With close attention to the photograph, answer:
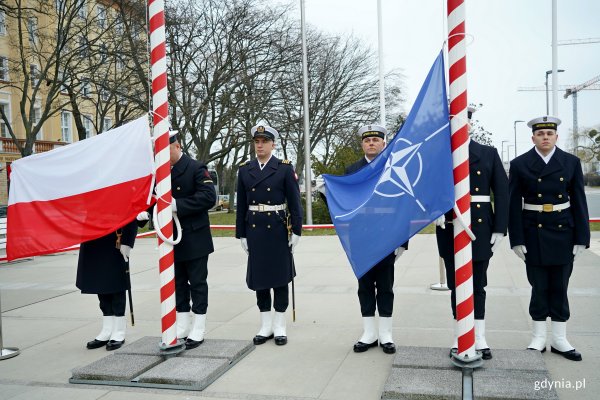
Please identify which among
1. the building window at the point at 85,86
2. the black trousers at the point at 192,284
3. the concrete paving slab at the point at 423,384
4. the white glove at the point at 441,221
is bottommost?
the concrete paving slab at the point at 423,384

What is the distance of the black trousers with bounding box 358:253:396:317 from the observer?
520cm

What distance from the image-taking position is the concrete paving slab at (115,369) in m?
4.64

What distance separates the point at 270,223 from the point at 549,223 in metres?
2.65

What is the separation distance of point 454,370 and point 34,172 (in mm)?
4364

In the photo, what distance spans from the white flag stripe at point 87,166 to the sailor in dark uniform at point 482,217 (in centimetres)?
288

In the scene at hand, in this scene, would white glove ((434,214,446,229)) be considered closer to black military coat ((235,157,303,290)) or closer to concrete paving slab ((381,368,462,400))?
concrete paving slab ((381,368,462,400))

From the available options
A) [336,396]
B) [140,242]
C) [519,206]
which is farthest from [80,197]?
[140,242]

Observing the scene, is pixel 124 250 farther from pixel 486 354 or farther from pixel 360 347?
pixel 486 354

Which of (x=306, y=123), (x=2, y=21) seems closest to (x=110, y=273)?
(x=306, y=123)

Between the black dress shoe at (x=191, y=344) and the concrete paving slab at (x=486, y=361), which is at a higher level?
the concrete paving slab at (x=486, y=361)

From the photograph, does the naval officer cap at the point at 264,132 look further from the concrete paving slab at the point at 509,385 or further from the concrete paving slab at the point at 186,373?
the concrete paving slab at the point at 509,385

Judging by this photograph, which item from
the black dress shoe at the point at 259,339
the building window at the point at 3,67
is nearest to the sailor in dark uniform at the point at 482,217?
the black dress shoe at the point at 259,339

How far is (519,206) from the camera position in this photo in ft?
16.4

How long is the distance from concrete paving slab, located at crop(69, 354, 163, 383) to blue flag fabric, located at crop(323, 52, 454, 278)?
2065mm
